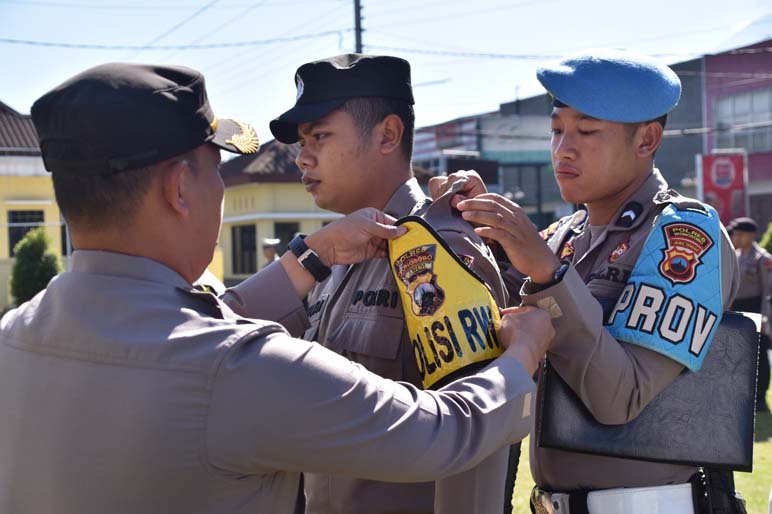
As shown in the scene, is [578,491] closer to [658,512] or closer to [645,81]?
[658,512]

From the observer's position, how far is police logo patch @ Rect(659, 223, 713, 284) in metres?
2.11

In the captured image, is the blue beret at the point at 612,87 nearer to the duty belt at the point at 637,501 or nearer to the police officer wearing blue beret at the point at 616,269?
the police officer wearing blue beret at the point at 616,269

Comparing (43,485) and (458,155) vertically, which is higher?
(458,155)

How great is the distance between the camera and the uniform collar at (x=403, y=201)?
254cm

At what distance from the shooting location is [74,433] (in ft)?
4.85

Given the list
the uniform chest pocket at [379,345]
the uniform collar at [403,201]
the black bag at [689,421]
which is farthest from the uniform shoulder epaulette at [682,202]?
the uniform chest pocket at [379,345]

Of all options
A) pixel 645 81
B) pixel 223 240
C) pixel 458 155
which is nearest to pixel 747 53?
pixel 458 155

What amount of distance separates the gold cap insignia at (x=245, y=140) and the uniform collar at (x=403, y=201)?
649 millimetres

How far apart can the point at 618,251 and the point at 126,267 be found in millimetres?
1357

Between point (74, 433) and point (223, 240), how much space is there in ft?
104

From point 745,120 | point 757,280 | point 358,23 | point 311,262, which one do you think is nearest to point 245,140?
point 311,262

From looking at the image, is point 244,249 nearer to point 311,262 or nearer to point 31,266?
point 31,266

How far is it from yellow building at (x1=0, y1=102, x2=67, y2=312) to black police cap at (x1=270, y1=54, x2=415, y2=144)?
2375cm

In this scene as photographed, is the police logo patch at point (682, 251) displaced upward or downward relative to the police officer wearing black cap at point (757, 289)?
upward
